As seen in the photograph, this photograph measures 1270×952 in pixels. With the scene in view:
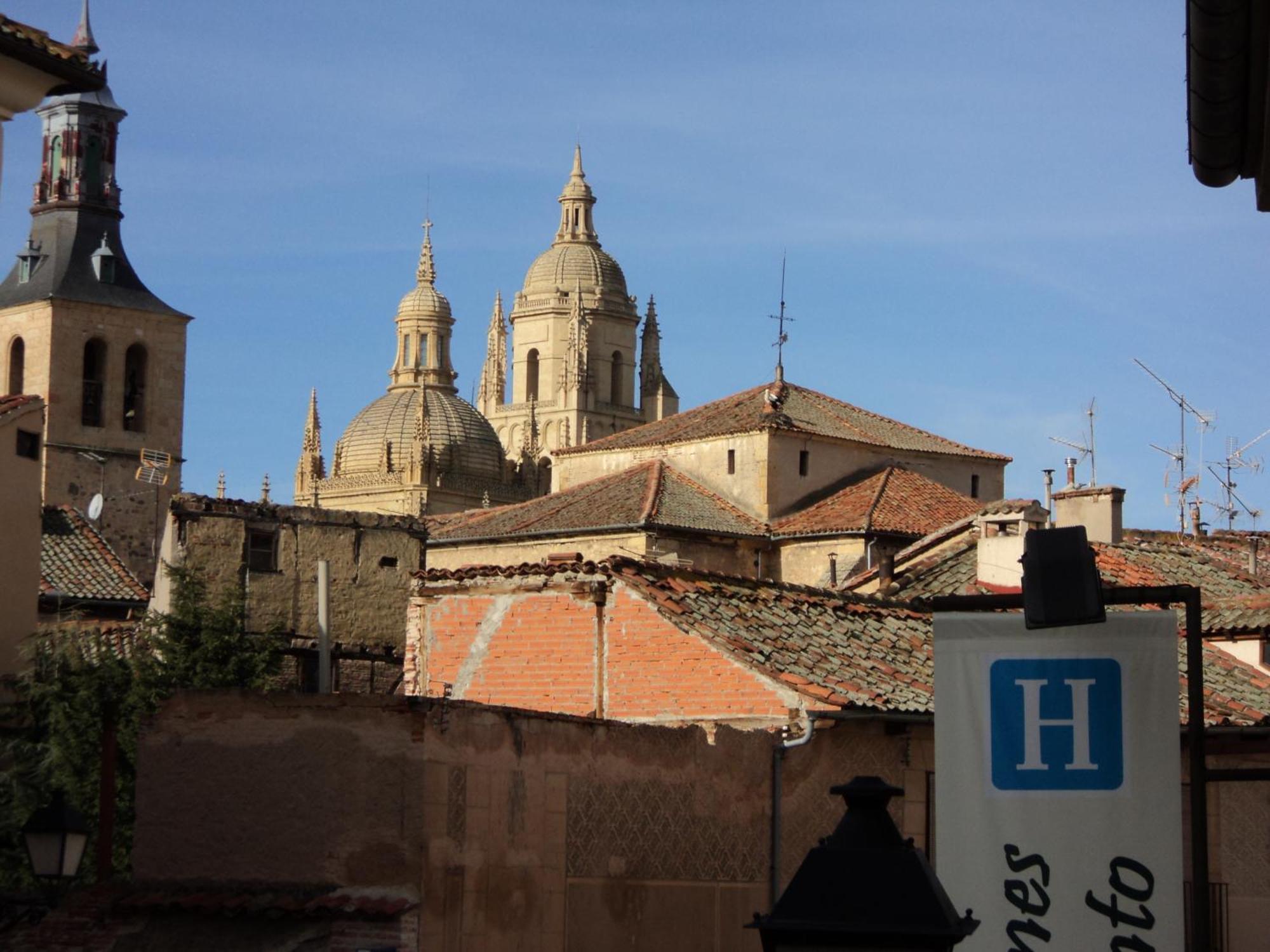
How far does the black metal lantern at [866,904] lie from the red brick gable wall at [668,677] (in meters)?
12.0

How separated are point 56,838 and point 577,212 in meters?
102

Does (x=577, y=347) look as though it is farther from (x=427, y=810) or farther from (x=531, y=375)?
(x=427, y=810)

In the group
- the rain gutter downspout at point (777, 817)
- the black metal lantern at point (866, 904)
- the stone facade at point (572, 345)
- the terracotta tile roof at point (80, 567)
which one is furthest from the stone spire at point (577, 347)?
the black metal lantern at point (866, 904)

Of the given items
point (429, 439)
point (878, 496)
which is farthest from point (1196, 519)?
point (429, 439)

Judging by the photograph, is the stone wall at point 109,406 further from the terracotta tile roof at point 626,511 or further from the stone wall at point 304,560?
the stone wall at point 304,560

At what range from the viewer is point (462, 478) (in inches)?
3718

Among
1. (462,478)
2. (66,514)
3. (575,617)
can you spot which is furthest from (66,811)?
(462,478)

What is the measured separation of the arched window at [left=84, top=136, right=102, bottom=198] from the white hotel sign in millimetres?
52816

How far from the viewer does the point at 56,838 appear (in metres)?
10.4

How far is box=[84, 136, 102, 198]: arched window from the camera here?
5822 cm

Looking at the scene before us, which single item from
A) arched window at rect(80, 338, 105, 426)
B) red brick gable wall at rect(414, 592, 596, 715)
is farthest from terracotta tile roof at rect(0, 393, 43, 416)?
arched window at rect(80, 338, 105, 426)

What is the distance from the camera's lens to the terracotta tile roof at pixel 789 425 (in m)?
39.5

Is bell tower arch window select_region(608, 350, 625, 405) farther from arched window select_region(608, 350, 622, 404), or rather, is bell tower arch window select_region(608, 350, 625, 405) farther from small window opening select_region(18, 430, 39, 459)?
small window opening select_region(18, 430, 39, 459)

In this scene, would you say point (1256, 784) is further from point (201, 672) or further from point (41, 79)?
point (41, 79)
